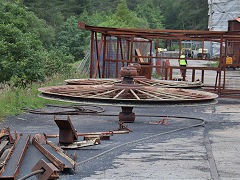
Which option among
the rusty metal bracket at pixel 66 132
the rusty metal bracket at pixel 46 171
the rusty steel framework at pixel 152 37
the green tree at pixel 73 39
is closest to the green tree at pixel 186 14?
the green tree at pixel 73 39

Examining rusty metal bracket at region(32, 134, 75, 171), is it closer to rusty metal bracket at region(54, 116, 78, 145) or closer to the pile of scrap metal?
the pile of scrap metal

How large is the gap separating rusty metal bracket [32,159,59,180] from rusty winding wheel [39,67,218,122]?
8.76 ft

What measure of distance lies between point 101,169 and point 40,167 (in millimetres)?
1026

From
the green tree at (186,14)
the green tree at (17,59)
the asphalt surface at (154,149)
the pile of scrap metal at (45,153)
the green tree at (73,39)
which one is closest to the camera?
the pile of scrap metal at (45,153)

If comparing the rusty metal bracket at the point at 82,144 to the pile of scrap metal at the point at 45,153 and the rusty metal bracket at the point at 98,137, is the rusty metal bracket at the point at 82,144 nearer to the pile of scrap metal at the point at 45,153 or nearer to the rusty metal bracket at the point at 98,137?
the pile of scrap metal at the point at 45,153

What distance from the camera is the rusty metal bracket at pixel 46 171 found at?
534 centimetres

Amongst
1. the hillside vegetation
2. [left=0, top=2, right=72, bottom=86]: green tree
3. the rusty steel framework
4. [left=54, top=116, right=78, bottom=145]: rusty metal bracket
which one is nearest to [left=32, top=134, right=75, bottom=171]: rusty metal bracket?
[left=54, top=116, right=78, bottom=145]: rusty metal bracket

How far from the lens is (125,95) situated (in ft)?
29.8

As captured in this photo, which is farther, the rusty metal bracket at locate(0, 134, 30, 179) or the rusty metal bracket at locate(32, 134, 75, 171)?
the rusty metal bracket at locate(32, 134, 75, 171)

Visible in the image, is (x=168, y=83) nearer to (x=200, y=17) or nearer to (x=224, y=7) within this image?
(x=224, y=7)

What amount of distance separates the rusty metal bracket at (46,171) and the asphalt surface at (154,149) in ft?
0.82

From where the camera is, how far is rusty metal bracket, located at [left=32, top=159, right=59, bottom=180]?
534 cm

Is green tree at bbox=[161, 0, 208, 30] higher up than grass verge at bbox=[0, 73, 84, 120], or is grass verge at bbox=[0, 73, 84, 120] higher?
green tree at bbox=[161, 0, 208, 30]

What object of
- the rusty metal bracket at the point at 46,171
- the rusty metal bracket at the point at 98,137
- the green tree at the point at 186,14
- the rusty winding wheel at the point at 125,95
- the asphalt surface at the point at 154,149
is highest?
the green tree at the point at 186,14
